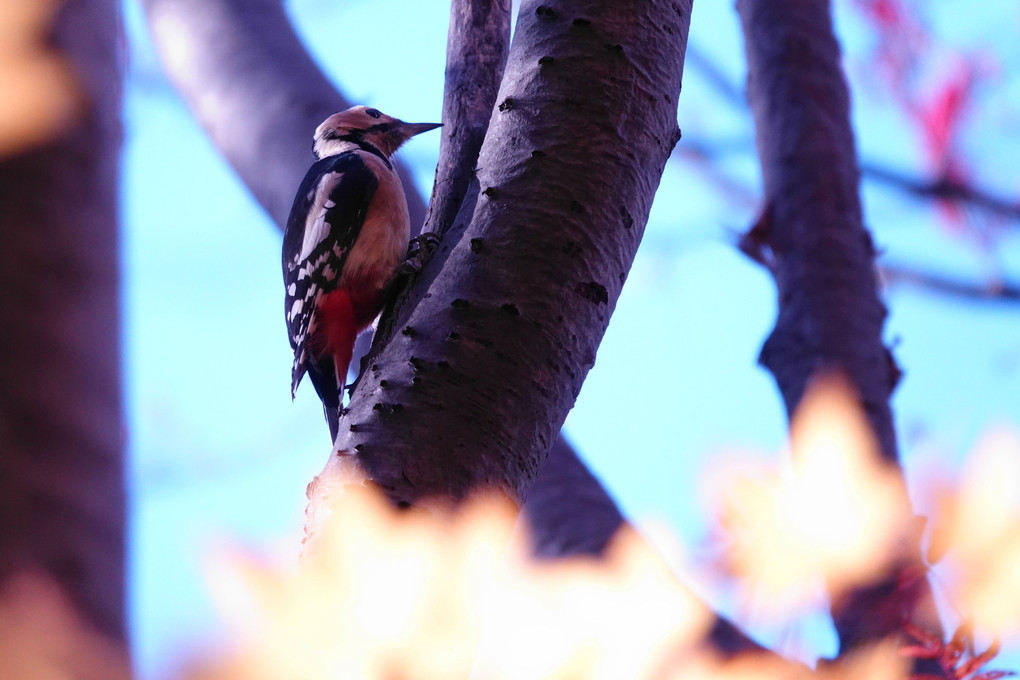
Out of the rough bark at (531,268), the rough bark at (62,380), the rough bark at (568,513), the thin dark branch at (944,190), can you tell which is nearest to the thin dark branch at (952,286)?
the thin dark branch at (944,190)

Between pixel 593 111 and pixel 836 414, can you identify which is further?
pixel 836 414

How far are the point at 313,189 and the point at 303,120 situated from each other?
0.19m

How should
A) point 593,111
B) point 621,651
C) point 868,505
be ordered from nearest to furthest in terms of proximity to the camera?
point 593,111 < point 621,651 < point 868,505

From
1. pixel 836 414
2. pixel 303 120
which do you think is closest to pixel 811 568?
pixel 836 414

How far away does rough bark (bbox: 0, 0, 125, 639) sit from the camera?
0.44m

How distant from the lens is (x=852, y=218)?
248 centimetres

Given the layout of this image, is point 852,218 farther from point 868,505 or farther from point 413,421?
point 413,421

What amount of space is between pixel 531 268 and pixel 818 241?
1669mm

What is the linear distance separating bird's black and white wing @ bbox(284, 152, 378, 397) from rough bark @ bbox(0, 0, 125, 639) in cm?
185

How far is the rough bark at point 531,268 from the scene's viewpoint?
886 millimetres

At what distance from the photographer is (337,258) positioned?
2.38 meters

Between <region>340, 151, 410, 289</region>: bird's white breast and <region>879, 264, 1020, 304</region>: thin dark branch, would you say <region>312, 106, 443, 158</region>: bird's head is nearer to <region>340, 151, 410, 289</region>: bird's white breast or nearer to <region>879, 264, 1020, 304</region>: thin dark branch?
<region>340, 151, 410, 289</region>: bird's white breast

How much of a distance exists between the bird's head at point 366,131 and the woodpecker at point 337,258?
17.0 inches

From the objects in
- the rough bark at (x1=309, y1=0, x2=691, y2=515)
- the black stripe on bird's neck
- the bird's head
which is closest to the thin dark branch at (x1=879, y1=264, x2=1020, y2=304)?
the bird's head
